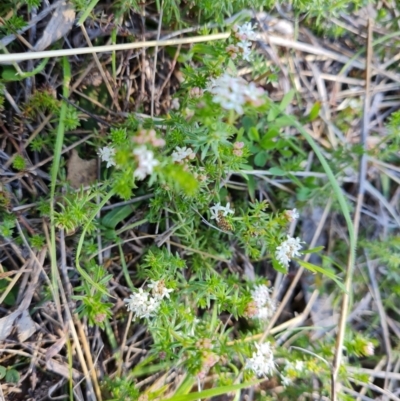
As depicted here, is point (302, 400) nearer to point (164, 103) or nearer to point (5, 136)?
point (164, 103)

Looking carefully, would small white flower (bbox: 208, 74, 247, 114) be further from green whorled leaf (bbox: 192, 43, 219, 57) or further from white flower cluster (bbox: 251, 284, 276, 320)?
white flower cluster (bbox: 251, 284, 276, 320)

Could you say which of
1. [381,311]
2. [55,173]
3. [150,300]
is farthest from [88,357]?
[381,311]

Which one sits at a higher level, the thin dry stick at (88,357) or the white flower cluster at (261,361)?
the white flower cluster at (261,361)

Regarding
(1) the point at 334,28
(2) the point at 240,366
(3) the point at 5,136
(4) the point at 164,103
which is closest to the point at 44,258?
(3) the point at 5,136

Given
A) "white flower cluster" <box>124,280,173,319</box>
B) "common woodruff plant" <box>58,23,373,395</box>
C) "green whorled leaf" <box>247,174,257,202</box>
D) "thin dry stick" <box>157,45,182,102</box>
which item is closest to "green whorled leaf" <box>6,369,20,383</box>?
"common woodruff plant" <box>58,23,373,395</box>

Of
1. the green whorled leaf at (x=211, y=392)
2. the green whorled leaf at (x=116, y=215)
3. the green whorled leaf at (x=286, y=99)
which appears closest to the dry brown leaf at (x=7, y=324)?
the green whorled leaf at (x=116, y=215)

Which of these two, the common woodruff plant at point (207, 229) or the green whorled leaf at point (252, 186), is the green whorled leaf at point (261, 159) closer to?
the common woodruff plant at point (207, 229)
